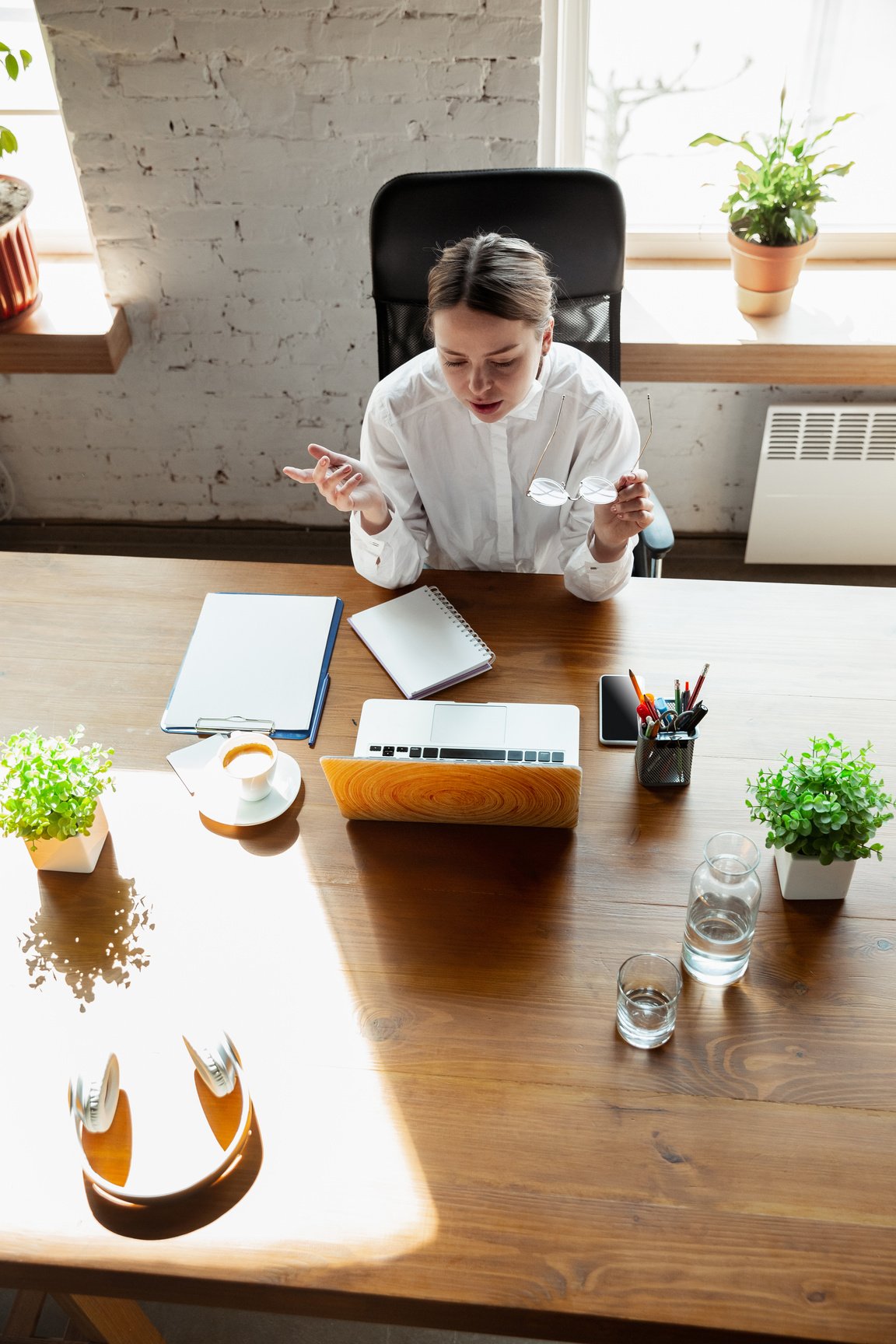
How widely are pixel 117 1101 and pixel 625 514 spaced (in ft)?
3.17

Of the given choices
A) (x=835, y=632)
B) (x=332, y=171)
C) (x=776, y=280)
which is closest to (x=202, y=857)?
(x=835, y=632)

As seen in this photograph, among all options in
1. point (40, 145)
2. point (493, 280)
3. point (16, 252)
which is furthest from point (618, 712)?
point (40, 145)

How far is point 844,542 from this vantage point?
276 cm

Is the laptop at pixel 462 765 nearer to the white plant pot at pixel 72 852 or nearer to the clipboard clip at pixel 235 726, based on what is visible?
the clipboard clip at pixel 235 726

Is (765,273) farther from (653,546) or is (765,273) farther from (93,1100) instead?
(93,1100)

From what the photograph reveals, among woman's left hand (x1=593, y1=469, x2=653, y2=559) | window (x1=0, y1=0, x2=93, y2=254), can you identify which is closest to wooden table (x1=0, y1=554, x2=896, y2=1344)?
woman's left hand (x1=593, y1=469, x2=653, y2=559)

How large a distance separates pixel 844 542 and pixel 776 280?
740 mm

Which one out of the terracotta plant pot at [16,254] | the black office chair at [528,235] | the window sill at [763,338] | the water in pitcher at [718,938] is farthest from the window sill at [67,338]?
the water in pitcher at [718,938]

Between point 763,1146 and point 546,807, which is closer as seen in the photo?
point 763,1146

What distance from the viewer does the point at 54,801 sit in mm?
1201

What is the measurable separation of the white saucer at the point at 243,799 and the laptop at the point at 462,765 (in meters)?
0.07

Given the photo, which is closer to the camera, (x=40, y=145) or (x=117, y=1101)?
(x=117, y=1101)

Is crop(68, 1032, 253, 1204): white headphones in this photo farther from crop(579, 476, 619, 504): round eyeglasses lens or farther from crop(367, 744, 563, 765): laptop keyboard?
→ crop(579, 476, 619, 504): round eyeglasses lens

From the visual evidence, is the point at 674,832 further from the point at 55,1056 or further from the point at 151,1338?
the point at 151,1338
